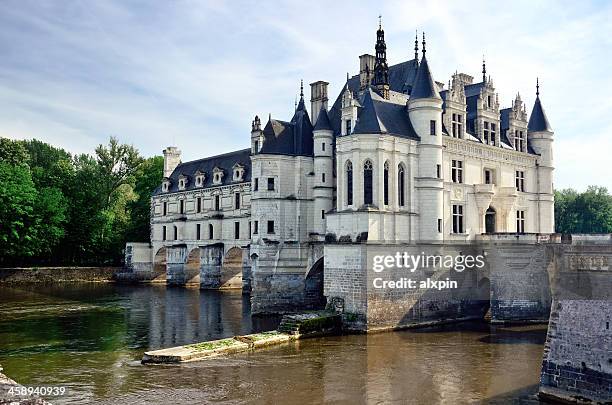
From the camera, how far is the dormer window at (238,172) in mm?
54875

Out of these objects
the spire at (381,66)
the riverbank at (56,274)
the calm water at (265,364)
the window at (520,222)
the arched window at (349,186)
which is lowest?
the calm water at (265,364)

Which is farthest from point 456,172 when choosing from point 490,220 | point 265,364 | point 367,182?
point 265,364

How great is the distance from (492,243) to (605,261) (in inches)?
595

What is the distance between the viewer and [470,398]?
20438 millimetres

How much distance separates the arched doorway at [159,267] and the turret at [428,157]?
129 feet

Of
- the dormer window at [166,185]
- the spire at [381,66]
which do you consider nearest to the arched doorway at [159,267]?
the dormer window at [166,185]

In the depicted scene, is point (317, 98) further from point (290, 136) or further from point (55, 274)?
point (55, 274)

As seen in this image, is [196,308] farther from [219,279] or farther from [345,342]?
[345,342]

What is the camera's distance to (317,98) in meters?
43.9

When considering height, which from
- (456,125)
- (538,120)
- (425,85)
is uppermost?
(425,85)

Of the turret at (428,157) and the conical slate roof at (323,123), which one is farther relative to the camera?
the conical slate roof at (323,123)

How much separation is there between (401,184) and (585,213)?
5213 cm

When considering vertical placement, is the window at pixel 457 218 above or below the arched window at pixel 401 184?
below

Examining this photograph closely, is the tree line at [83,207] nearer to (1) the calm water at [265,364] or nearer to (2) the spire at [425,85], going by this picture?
(1) the calm water at [265,364]
